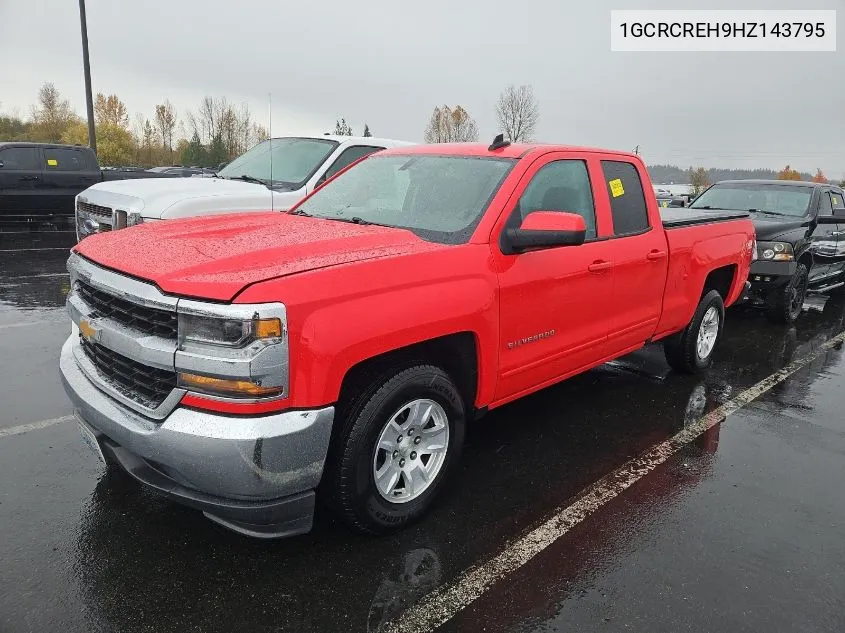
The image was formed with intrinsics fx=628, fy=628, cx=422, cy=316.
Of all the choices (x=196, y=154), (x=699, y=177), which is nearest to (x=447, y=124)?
(x=196, y=154)

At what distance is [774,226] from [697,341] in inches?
135

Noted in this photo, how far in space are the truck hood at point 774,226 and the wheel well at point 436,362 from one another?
19.6ft

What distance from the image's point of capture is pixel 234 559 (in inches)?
114

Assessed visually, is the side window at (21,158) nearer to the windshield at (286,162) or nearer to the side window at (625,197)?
the windshield at (286,162)

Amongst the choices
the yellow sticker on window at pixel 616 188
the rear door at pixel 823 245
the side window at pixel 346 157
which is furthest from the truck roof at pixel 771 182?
the yellow sticker on window at pixel 616 188

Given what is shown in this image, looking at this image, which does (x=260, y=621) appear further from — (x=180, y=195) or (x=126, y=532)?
(x=180, y=195)

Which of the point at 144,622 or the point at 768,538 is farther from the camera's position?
the point at 768,538

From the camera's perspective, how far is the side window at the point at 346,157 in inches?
290

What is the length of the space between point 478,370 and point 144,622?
6.15 ft

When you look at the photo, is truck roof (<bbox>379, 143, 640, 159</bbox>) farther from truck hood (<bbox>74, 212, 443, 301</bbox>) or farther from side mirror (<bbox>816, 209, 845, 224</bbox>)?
side mirror (<bbox>816, 209, 845, 224</bbox>)

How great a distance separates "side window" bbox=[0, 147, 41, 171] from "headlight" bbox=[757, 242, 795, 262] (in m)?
14.5

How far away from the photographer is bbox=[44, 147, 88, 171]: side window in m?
14.2

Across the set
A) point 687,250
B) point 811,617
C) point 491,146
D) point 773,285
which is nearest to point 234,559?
point 811,617

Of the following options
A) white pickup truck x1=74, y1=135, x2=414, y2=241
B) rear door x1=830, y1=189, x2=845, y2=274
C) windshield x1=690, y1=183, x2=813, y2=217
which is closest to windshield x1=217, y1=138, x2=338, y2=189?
white pickup truck x1=74, y1=135, x2=414, y2=241
